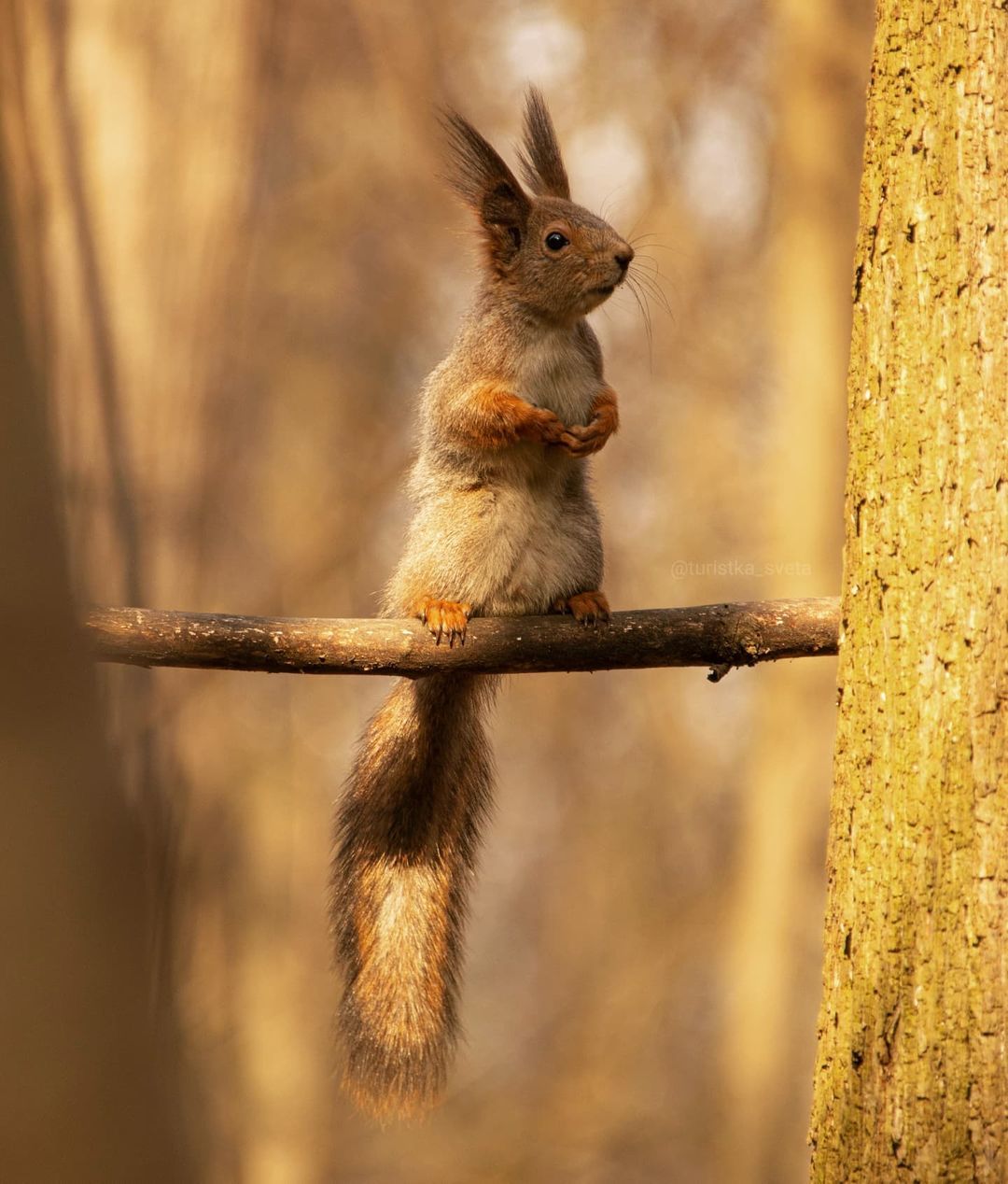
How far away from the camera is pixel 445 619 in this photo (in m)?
3.20

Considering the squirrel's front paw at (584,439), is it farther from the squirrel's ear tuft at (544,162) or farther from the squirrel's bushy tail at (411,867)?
the squirrel's ear tuft at (544,162)

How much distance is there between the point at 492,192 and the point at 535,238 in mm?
184

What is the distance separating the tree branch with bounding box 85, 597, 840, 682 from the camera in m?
2.88

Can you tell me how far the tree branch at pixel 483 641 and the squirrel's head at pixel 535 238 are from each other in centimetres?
97

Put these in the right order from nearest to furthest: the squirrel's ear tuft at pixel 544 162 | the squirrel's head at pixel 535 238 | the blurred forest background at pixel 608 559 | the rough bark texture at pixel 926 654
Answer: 1. the rough bark texture at pixel 926 654
2. the squirrel's head at pixel 535 238
3. the squirrel's ear tuft at pixel 544 162
4. the blurred forest background at pixel 608 559

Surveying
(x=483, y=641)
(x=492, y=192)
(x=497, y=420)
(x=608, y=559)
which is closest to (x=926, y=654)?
(x=483, y=641)

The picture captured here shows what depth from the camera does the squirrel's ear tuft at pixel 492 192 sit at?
3686 millimetres

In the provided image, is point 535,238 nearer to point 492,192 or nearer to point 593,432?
point 492,192

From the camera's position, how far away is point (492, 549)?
3.53 m

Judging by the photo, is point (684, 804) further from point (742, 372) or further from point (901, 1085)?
point (901, 1085)

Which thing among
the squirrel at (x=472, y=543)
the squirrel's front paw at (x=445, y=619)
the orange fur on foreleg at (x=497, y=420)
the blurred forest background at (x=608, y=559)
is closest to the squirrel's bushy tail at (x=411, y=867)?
the squirrel at (x=472, y=543)

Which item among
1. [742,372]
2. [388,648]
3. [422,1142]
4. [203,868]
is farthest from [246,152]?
[422,1142]

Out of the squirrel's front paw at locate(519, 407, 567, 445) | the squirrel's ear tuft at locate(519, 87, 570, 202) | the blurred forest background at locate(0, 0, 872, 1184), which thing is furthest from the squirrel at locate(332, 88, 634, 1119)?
the blurred forest background at locate(0, 0, 872, 1184)

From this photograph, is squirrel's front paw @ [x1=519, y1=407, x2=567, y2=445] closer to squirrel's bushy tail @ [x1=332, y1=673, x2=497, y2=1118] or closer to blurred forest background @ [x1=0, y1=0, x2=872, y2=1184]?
squirrel's bushy tail @ [x1=332, y1=673, x2=497, y2=1118]
